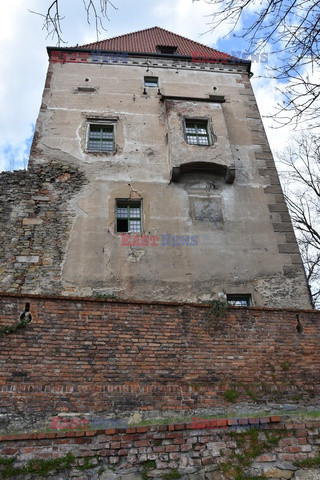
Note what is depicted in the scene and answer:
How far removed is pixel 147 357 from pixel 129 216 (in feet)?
18.7

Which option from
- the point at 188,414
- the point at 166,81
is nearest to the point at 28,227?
the point at 188,414

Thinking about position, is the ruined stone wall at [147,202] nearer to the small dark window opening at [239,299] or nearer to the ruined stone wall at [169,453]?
the small dark window opening at [239,299]

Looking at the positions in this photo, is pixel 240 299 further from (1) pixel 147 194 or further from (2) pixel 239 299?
(1) pixel 147 194

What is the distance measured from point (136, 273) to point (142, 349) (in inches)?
150

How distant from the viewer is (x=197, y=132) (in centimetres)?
1400

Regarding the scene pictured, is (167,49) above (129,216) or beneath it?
above

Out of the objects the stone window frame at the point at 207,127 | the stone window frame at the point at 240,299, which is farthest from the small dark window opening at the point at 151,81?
the stone window frame at the point at 240,299

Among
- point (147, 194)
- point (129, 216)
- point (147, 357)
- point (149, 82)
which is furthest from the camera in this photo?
point (149, 82)

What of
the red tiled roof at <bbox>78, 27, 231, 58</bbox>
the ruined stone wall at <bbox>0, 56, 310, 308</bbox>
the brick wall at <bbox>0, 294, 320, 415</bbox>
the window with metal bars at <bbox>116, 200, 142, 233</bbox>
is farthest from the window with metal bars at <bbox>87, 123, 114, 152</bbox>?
the brick wall at <bbox>0, 294, 320, 415</bbox>

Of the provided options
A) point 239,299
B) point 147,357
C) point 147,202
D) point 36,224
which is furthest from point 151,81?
point 147,357

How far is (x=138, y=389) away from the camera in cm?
694

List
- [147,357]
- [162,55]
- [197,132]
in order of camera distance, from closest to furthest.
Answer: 1. [147,357]
2. [197,132]
3. [162,55]

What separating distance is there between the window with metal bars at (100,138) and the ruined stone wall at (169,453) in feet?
31.6

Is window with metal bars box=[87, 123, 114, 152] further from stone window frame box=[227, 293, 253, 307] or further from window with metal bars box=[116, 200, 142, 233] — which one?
stone window frame box=[227, 293, 253, 307]
